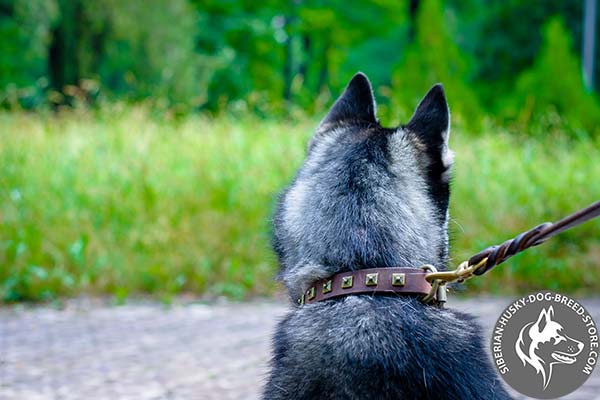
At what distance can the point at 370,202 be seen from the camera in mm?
2570

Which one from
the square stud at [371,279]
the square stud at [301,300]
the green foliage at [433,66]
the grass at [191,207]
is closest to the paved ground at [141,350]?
the grass at [191,207]

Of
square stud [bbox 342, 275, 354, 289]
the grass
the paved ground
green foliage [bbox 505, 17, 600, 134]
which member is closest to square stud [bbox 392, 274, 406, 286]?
square stud [bbox 342, 275, 354, 289]

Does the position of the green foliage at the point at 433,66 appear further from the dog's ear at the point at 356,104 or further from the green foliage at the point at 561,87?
the dog's ear at the point at 356,104

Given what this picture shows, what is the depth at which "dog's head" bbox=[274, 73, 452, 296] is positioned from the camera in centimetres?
251

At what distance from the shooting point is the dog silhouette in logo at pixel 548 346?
252 cm

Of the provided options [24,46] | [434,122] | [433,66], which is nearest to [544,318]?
[434,122]

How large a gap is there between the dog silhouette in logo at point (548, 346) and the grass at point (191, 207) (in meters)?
4.33

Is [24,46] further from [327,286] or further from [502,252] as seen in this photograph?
[502,252]

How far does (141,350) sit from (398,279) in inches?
157

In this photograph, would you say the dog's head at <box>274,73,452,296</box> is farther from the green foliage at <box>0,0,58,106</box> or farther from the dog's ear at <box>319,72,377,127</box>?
the green foliage at <box>0,0,58,106</box>

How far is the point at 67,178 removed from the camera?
9.45 m

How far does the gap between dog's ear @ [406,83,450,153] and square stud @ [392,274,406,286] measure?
585mm

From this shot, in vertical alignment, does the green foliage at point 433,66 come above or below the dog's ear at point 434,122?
above

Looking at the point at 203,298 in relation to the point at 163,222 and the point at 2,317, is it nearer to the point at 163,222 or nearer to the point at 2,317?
the point at 163,222
